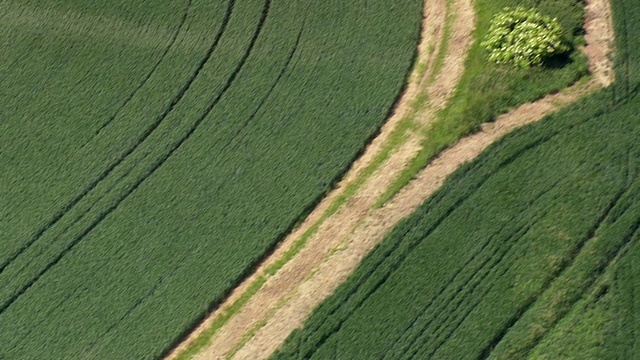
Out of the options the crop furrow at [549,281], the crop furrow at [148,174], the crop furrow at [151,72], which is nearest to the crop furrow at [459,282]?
the crop furrow at [549,281]

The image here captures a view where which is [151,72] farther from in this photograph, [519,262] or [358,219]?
[519,262]

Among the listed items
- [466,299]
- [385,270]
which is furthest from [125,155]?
[466,299]

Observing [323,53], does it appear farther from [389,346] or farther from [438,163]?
[389,346]

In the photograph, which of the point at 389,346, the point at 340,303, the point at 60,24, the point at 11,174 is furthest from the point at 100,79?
the point at 389,346

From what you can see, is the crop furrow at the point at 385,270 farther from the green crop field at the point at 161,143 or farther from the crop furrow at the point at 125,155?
the crop furrow at the point at 125,155

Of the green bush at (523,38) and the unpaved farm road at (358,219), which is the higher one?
the green bush at (523,38)

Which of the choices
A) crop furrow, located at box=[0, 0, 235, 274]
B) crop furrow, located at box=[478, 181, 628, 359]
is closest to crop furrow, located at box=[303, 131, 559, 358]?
crop furrow, located at box=[478, 181, 628, 359]
